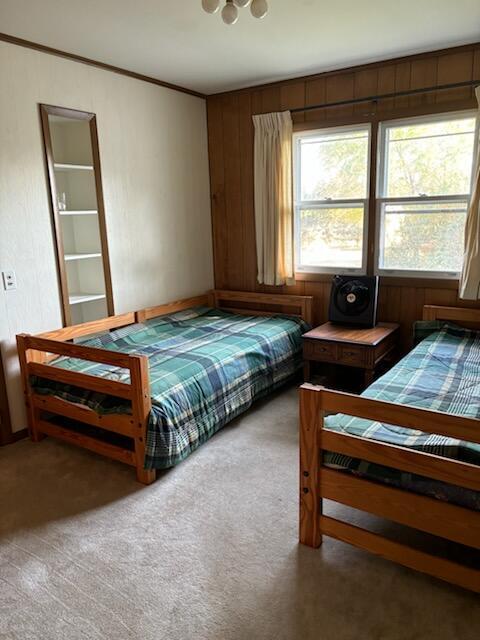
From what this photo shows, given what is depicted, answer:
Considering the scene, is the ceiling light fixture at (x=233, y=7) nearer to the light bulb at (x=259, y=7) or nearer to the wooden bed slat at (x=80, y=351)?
the light bulb at (x=259, y=7)

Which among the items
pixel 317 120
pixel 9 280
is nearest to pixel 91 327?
Result: pixel 9 280

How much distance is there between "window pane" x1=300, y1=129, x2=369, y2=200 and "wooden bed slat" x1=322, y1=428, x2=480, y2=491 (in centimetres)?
239

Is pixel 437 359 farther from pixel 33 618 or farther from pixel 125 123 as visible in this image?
pixel 125 123

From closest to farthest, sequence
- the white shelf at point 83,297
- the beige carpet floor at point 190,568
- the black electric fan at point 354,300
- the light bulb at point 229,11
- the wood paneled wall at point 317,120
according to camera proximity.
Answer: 1. the beige carpet floor at point 190,568
2. the light bulb at point 229,11
3. the wood paneled wall at point 317,120
4. the white shelf at point 83,297
5. the black electric fan at point 354,300

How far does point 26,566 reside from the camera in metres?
1.92

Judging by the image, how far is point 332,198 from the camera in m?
3.78

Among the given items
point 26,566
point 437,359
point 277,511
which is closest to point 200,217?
point 437,359

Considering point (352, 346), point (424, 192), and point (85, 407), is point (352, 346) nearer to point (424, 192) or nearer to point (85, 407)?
point (424, 192)

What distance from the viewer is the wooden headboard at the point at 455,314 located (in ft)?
10.7

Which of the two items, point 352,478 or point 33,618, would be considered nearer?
point 33,618

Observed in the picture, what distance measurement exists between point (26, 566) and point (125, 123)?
115 inches

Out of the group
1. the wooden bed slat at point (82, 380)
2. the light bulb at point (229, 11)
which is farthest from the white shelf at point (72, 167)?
the light bulb at point (229, 11)

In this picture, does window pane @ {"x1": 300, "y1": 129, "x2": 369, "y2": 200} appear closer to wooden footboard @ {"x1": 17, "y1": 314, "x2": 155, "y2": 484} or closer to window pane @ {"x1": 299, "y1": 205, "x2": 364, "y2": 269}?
window pane @ {"x1": 299, "y1": 205, "x2": 364, "y2": 269}

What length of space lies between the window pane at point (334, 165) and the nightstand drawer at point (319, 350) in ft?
3.96
